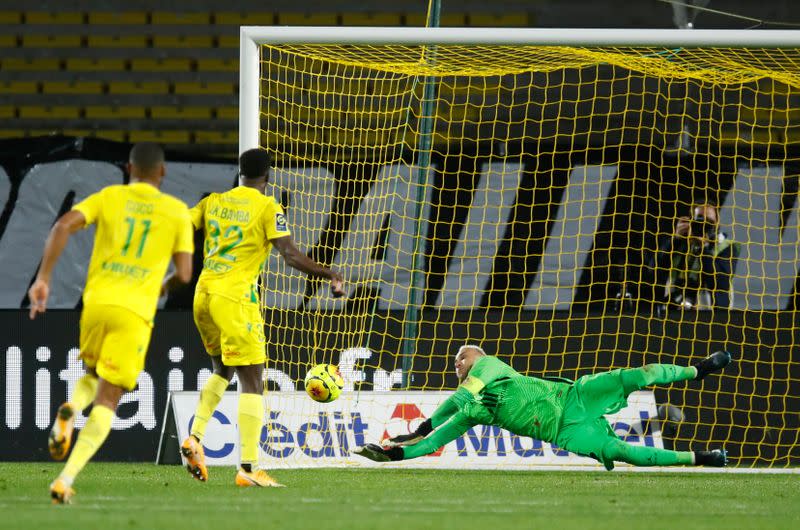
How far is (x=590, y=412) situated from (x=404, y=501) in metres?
2.40

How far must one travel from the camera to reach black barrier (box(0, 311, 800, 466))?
9.85 meters

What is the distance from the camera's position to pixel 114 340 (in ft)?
18.5

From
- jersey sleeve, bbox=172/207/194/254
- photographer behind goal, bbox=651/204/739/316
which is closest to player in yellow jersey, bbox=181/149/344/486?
jersey sleeve, bbox=172/207/194/254

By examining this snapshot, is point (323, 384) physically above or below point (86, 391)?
below

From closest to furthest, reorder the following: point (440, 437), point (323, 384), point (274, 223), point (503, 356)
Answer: point (274, 223), point (323, 384), point (440, 437), point (503, 356)

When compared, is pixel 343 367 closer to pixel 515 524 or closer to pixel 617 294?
pixel 617 294

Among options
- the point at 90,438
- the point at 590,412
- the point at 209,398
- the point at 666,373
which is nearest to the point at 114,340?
the point at 90,438

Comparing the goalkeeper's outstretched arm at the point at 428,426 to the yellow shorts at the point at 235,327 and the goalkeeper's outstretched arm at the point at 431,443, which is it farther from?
the yellow shorts at the point at 235,327

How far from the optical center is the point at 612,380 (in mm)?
8305

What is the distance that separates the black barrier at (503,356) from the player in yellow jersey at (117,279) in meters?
4.05

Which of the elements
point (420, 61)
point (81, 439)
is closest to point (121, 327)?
point (81, 439)

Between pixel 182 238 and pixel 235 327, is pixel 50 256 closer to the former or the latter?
pixel 182 238

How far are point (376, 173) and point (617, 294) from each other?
7.55ft

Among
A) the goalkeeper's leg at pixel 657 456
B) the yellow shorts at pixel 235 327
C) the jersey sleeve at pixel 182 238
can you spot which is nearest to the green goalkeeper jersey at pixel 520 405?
the goalkeeper's leg at pixel 657 456
